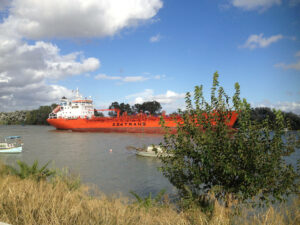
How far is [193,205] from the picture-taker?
5406 mm

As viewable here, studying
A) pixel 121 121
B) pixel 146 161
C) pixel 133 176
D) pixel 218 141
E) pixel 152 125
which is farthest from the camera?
pixel 121 121

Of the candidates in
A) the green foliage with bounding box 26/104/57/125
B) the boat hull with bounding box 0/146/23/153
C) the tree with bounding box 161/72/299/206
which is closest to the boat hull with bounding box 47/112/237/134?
the boat hull with bounding box 0/146/23/153

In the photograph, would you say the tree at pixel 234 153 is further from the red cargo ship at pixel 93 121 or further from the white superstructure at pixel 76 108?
the white superstructure at pixel 76 108

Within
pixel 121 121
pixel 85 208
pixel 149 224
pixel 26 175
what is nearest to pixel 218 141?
pixel 149 224

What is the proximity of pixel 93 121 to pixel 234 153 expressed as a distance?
50.8m

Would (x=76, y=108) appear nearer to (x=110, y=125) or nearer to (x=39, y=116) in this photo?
(x=110, y=125)

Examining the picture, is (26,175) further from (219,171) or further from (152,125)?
(152,125)

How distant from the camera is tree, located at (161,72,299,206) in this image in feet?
16.1

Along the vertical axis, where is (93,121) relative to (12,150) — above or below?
above

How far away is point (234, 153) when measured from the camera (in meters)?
5.16

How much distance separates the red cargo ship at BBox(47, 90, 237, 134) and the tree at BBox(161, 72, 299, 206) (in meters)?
38.6

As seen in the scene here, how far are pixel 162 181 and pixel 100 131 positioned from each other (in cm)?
4161

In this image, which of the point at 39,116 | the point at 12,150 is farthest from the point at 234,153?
the point at 39,116

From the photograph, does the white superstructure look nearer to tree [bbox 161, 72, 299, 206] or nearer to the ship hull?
the ship hull
